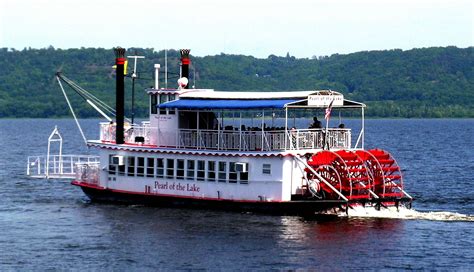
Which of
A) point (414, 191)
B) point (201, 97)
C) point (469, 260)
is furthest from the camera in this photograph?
point (414, 191)

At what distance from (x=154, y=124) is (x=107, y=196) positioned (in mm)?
3992

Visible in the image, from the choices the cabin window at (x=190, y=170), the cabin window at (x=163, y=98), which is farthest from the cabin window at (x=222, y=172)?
the cabin window at (x=163, y=98)

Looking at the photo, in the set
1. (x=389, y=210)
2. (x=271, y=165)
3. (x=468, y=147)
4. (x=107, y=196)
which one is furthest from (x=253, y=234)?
(x=468, y=147)

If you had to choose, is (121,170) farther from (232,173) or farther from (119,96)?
(232,173)

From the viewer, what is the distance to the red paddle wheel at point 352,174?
43.7 metres

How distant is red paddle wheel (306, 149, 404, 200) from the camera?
143 ft

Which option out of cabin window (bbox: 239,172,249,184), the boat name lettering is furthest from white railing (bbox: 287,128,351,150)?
the boat name lettering

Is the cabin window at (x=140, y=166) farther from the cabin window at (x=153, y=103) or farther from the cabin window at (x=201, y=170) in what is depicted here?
the cabin window at (x=201, y=170)

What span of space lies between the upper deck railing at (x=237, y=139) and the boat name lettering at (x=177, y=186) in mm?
1658

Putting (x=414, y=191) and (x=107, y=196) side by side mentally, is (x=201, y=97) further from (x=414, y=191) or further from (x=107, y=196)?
(x=414, y=191)

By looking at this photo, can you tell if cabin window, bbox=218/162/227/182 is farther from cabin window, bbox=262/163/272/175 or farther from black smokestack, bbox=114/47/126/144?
black smokestack, bbox=114/47/126/144

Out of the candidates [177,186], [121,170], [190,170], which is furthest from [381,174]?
[121,170]

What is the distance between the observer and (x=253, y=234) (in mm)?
40031

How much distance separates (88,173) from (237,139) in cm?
849
